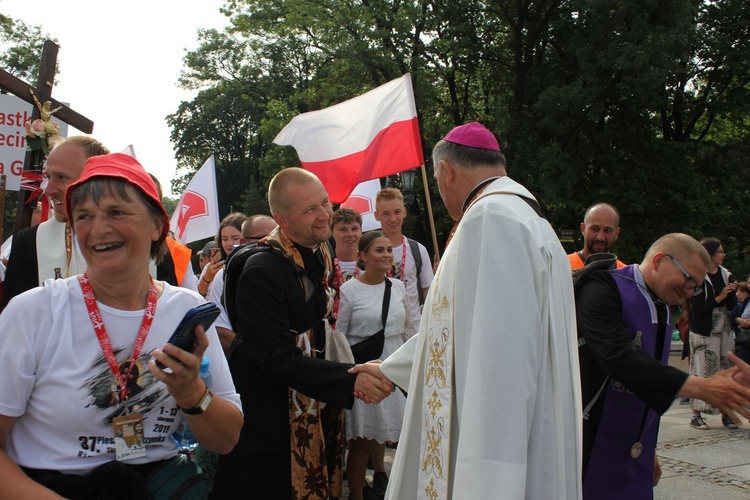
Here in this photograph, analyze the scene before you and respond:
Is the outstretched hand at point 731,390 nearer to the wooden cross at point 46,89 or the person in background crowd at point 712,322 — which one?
the wooden cross at point 46,89

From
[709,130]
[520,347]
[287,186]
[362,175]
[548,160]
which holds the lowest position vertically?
[520,347]

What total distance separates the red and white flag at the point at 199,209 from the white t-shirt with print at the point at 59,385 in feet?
24.6

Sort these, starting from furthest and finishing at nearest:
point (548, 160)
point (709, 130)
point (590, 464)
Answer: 1. point (709, 130)
2. point (548, 160)
3. point (590, 464)

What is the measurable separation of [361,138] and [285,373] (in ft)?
14.4

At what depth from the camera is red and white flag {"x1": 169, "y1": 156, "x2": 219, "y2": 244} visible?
9508 millimetres

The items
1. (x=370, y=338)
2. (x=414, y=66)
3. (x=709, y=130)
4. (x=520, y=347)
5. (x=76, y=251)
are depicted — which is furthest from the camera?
(x=709, y=130)

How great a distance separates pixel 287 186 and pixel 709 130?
26832 mm

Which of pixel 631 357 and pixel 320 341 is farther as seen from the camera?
pixel 320 341

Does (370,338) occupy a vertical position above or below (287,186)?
below

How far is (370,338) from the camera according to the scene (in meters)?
5.45

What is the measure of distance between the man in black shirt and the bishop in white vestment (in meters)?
0.61

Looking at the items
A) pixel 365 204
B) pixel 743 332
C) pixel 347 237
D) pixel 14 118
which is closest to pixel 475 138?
pixel 347 237

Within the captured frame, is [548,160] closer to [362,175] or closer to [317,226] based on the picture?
[362,175]

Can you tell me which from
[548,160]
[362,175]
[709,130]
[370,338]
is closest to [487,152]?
[370,338]
